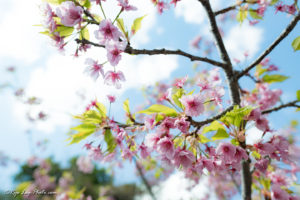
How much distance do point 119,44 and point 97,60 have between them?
0.81 feet

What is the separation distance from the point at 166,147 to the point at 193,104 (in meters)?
0.24

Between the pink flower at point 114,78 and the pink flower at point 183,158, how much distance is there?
488 mm

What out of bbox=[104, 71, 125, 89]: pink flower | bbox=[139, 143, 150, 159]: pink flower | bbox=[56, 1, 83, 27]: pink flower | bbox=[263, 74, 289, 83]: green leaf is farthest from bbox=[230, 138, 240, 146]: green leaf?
bbox=[263, 74, 289, 83]: green leaf

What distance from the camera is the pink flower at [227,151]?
1.03m

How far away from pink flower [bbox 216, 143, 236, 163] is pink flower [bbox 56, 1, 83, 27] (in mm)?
910

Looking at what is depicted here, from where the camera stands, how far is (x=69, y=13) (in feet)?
3.39

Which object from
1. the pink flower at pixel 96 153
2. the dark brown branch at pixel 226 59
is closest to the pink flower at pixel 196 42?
the dark brown branch at pixel 226 59

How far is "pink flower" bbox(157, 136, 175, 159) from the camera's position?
1.02m

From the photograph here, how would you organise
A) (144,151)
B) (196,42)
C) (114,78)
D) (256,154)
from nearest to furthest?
(256,154)
(114,78)
(144,151)
(196,42)

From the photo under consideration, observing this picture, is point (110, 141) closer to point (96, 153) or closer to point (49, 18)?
point (96, 153)

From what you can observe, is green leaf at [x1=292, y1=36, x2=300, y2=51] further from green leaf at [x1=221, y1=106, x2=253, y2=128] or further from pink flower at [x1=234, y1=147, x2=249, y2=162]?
pink flower at [x1=234, y1=147, x2=249, y2=162]

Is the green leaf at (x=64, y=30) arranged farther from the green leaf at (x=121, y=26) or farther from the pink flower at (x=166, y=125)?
the pink flower at (x=166, y=125)

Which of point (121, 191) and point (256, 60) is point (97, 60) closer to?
point (256, 60)

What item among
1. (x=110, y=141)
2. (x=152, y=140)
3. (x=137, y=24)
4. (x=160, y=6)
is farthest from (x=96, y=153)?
(x=160, y=6)
